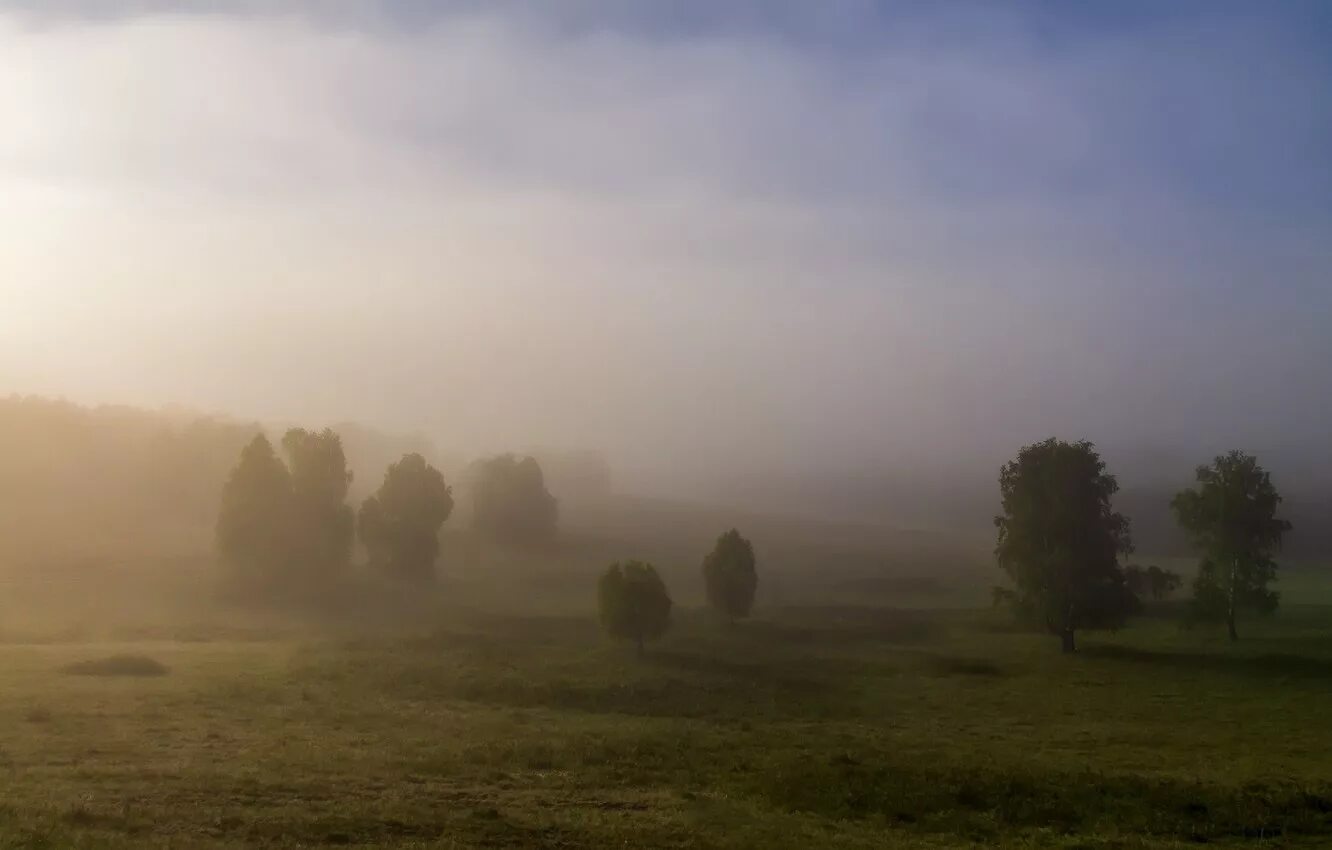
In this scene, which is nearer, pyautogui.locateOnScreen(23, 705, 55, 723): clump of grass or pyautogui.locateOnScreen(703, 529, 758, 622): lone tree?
pyautogui.locateOnScreen(23, 705, 55, 723): clump of grass

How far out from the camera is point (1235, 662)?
54656 millimetres

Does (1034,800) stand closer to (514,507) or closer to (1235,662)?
(1235,662)

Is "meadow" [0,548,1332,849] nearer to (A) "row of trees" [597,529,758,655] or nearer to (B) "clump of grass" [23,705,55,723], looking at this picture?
(B) "clump of grass" [23,705,55,723]

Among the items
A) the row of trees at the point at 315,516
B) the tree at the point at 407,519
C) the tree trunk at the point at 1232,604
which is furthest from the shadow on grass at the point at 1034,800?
the row of trees at the point at 315,516

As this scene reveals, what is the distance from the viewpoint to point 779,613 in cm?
7638

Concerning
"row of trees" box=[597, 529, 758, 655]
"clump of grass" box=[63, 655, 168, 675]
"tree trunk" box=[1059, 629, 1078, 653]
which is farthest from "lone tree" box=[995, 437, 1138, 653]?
"clump of grass" box=[63, 655, 168, 675]

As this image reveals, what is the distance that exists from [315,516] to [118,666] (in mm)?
42697

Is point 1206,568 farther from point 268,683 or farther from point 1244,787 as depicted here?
point 268,683

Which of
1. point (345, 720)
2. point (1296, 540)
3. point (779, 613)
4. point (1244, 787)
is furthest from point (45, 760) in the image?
point (1296, 540)

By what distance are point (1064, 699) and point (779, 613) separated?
104ft

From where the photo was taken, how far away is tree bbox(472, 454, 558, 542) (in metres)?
115

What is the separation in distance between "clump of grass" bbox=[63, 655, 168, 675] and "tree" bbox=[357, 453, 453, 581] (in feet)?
135

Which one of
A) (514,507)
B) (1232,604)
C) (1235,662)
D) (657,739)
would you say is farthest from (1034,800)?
(514,507)

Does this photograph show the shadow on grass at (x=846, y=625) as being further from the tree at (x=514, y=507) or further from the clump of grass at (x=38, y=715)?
the tree at (x=514, y=507)
